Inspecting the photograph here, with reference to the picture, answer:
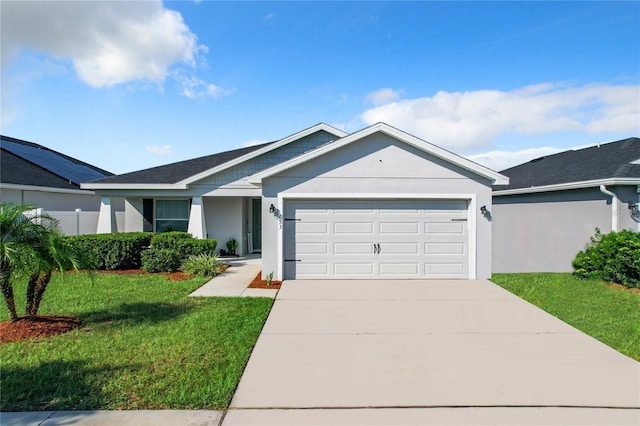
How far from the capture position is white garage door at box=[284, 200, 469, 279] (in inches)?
374

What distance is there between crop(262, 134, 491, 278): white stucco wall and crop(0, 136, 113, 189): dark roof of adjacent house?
12787 millimetres

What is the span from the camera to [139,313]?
631 centimetres

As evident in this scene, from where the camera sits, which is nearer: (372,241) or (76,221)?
(372,241)

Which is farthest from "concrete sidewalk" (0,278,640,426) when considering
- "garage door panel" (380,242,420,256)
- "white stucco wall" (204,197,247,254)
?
"white stucco wall" (204,197,247,254)

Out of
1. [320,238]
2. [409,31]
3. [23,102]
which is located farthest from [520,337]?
[23,102]

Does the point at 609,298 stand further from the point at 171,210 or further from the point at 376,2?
the point at 171,210

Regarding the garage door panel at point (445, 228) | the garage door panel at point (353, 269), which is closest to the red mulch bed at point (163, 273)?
the garage door panel at point (353, 269)

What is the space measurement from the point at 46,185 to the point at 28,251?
543 inches

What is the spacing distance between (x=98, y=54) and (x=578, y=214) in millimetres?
15557

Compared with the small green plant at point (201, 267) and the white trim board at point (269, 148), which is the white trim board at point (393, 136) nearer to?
the small green plant at point (201, 267)

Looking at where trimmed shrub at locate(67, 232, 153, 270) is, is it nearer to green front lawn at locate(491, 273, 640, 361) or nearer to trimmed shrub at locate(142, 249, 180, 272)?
trimmed shrub at locate(142, 249, 180, 272)

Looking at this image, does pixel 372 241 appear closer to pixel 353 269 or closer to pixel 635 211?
pixel 353 269

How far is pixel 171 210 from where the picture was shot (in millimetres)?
14180

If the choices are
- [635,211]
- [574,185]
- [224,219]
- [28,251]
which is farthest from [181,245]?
[635,211]
